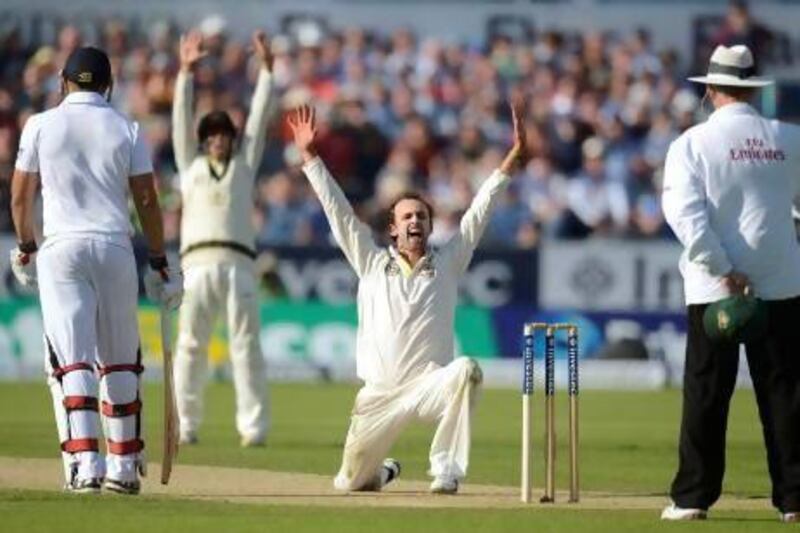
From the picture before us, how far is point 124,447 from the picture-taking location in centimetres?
1205

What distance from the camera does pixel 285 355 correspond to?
24.7m

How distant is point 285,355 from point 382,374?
39.1 feet

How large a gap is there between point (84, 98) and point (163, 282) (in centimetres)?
97

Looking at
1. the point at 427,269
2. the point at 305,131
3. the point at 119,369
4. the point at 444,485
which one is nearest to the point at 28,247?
the point at 119,369

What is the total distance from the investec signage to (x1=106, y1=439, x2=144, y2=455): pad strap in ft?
41.8

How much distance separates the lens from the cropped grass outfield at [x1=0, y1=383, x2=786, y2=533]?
10.7m

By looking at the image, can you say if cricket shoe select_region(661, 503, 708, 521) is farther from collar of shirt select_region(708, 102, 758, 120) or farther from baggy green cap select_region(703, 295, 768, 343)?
collar of shirt select_region(708, 102, 758, 120)

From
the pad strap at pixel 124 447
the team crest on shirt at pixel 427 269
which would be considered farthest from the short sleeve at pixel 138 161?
the team crest on shirt at pixel 427 269

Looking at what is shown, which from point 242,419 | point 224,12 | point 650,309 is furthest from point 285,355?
point 242,419

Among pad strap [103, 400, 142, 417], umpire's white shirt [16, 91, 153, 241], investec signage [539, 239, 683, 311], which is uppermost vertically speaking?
umpire's white shirt [16, 91, 153, 241]

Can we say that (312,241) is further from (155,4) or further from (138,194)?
(138,194)

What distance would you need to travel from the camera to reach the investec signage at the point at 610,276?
24656 mm

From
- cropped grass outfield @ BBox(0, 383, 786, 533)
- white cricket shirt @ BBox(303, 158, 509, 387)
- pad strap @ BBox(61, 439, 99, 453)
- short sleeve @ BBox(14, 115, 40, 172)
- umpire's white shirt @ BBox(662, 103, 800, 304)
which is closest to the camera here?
cropped grass outfield @ BBox(0, 383, 786, 533)

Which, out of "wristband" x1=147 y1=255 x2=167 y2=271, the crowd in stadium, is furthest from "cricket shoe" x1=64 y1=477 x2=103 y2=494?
the crowd in stadium
